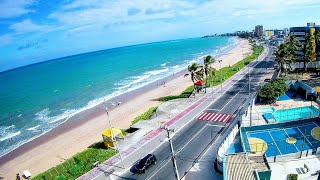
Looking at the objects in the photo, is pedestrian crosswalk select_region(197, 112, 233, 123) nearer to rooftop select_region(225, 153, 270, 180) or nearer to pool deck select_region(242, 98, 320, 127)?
pool deck select_region(242, 98, 320, 127)

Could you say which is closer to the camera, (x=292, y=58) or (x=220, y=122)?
(x=220, y=122)

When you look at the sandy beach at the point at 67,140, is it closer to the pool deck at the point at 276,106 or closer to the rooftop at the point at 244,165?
the pool deck at the point at 276,106

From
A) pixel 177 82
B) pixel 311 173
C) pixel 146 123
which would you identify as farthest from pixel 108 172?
pixel 177 82

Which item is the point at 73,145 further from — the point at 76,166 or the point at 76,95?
the point at 76,95

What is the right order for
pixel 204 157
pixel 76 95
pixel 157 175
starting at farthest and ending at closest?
pixel 76 95 → pixel 204 157 → pixel 157 175

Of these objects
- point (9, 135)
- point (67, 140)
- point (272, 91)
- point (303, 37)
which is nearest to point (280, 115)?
point (272, 91)

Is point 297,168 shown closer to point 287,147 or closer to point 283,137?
point 287,147

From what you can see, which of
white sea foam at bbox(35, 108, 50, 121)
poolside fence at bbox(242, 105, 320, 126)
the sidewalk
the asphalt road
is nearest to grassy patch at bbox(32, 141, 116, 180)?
the sidewalk
